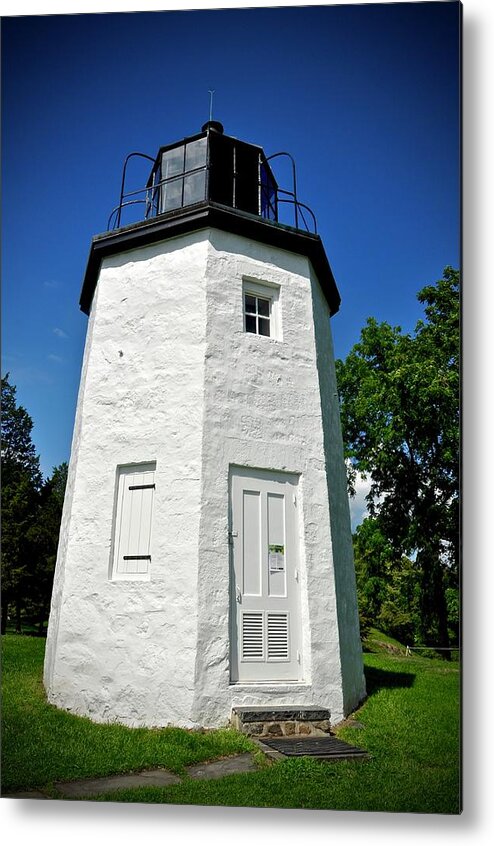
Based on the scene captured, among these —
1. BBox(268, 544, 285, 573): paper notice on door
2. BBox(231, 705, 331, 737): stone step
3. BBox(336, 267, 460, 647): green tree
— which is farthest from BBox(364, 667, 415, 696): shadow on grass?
BBox(268, 544, 285, 573): paper notice on door

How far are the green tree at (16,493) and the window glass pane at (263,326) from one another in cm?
233

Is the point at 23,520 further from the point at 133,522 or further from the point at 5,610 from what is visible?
the point at 133,522

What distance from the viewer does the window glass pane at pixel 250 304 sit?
20.0 ft

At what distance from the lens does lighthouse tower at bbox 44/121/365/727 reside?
16.3 ft

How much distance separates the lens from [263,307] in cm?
622

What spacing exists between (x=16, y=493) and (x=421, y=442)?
12.1 ft

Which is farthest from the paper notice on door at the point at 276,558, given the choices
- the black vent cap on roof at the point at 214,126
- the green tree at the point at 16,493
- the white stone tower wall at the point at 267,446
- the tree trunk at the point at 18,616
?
the black vent cap on roof at the point at 214,126

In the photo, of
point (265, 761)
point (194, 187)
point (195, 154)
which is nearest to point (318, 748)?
point (265, 761)

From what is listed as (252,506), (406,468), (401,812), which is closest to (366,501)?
(406,468)

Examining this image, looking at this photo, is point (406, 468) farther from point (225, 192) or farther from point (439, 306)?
point (225, 192)

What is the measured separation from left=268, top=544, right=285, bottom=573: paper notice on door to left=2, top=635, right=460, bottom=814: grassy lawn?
1.33m

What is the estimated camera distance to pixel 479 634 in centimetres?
391

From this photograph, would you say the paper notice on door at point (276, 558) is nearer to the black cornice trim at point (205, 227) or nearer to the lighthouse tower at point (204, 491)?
the lighthouse tower at point (204, 491)

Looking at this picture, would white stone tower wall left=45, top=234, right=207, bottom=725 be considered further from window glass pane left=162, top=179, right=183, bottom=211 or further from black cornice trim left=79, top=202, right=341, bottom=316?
window glass pane left=162, top=179, right=183, bottom=211
